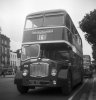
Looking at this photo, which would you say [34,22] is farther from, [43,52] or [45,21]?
[43,52]

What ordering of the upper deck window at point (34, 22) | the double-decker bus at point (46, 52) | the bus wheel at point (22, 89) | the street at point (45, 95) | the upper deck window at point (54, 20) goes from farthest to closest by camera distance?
the upper deck window at point (34, 22), the upper deck window at point (54, 20), the bus wheel at point (22, 89), the double-decker bus at point (46, 52), the street at point (45, 95)

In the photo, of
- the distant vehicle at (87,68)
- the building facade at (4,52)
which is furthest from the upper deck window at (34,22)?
the building facade at (4,52)

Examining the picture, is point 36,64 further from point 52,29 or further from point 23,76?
point 52,29

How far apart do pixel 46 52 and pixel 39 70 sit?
3.76 feet

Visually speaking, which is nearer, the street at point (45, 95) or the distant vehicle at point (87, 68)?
the street at point (45, 95)

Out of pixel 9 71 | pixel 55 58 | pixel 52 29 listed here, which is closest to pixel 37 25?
pixel 52 29

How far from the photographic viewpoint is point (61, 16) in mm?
14203

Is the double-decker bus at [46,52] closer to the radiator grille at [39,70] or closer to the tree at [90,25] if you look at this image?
the radiator grille at [39,70]

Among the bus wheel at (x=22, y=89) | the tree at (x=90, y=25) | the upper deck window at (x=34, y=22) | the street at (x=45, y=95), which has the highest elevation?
the tree at (x=90, y=25)

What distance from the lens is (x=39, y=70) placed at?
43.0 ft

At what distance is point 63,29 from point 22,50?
236 centimetres

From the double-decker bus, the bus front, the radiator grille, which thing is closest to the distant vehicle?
the double-decker bus

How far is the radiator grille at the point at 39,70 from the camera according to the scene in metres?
13.1

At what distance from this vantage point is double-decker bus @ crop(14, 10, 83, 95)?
42.8 ft
